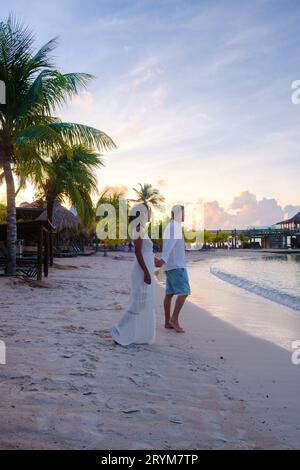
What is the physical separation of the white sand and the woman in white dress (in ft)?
0.56

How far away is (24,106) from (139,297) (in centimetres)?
793

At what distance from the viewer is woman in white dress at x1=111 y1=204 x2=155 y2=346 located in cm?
464

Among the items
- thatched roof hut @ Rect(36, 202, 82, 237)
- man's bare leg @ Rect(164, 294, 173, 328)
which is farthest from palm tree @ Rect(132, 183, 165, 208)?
man's bare leg @ Rect(164, 294, 173, 328)

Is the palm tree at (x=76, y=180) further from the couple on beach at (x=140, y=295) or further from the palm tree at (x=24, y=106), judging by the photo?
the couple on beach at (x=140, y=295)

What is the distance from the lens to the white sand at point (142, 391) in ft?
8.23

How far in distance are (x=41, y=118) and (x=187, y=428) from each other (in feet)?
34.5

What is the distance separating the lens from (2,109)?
10.8 m

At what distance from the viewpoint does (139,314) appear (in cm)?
466

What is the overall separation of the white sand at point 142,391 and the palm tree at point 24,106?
6.05 meters

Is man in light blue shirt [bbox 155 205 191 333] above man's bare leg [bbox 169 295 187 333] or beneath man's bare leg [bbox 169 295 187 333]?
above

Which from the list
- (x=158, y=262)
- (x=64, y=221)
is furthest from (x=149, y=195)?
(x=158, y=262)

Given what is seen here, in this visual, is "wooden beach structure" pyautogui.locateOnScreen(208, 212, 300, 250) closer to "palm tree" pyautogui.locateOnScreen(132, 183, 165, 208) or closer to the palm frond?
"palm tree" pyautogui.locateOnScreen(132, 183, 165, 208)

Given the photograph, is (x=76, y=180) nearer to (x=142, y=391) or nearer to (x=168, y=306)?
(x=168, y=306)
